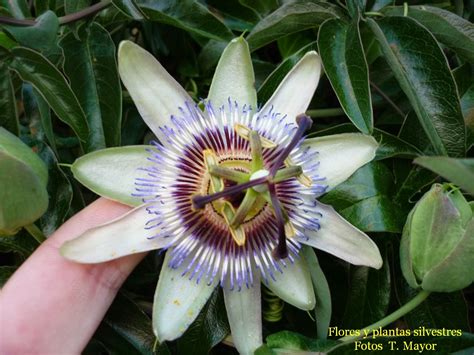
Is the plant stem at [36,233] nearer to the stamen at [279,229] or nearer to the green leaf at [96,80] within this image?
the green leaf at [96,80]

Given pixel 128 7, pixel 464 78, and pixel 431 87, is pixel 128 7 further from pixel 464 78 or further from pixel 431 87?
pixel 464 78

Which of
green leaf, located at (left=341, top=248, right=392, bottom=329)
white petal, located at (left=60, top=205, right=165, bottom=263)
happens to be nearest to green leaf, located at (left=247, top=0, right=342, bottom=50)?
white petal, located at (left=60, top=205, right=165, bottom=263)

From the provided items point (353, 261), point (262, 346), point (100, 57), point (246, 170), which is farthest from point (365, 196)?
point (100, 57)

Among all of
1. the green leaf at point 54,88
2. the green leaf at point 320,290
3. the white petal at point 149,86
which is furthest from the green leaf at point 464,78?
the green leaf at point 54,88

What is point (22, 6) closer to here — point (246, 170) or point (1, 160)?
point (1, 160)

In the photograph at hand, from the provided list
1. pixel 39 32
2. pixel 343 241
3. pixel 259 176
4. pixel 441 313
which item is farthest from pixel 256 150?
pixel 441 313

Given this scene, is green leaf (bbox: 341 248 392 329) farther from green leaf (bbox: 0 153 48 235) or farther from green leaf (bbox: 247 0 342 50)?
green leaf (bbox: 0 153 48 235)

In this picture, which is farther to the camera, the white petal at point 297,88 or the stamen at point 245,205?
the white petal at point 297,88
